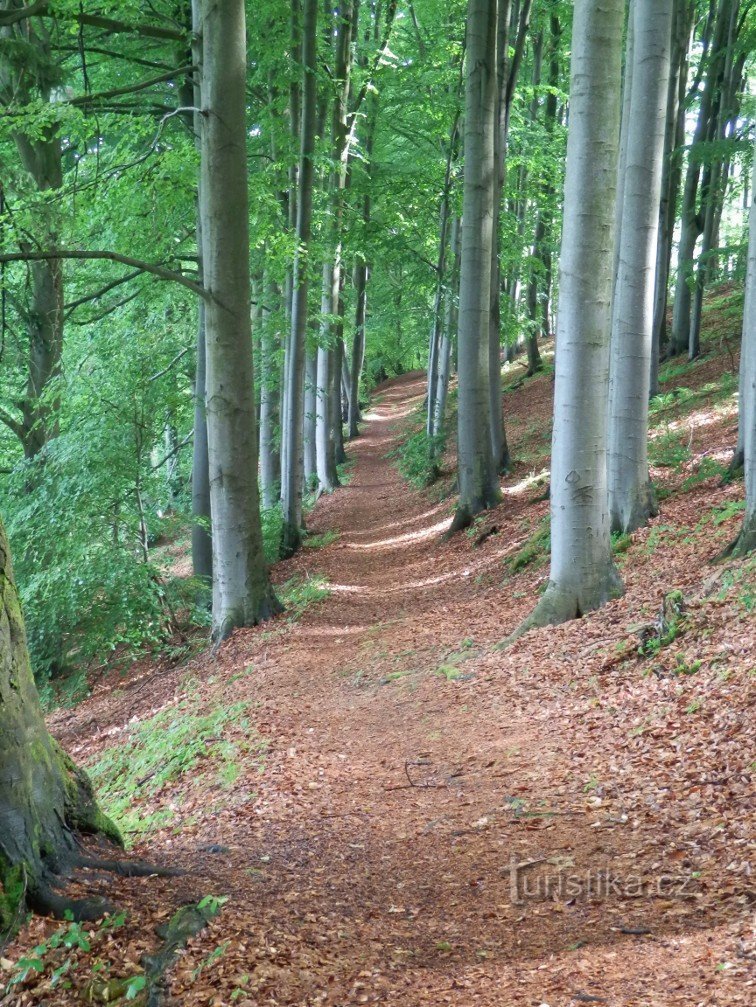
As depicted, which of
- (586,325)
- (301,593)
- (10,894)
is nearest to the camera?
(10,894)

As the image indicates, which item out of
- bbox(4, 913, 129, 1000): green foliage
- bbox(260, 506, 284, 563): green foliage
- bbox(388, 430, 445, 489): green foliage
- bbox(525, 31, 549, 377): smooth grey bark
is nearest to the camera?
bbox(4, 913, 129, 1000): green foliage

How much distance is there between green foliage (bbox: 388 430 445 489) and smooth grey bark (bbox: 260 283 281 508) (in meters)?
3.59

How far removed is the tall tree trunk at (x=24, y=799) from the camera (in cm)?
328

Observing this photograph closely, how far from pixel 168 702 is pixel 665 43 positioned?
8860 mm

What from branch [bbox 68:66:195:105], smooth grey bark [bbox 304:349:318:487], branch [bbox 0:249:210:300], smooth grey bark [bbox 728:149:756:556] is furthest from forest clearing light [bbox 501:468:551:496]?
branch [bbox 68:66:195:105]

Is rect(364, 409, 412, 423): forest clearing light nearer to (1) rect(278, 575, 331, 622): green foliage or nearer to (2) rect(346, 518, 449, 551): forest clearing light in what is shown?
(2) rect(346, 518, 449, 551): forest clearing light

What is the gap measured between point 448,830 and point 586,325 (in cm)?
441

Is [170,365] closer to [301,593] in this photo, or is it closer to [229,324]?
[229,324]

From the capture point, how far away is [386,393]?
160 ft

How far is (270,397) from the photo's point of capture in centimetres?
1920

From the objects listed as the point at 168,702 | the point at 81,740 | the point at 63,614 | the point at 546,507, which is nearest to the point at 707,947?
the point at 168,702

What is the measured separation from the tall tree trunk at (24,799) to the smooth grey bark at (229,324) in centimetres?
599

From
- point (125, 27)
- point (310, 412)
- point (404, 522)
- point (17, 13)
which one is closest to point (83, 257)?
point (17, 13)

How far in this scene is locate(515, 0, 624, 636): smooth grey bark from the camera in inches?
271
